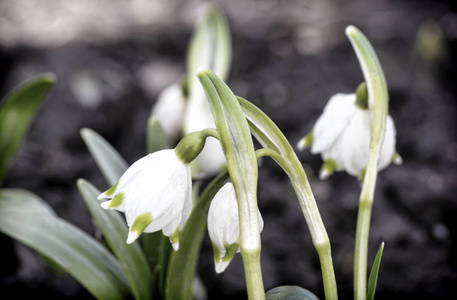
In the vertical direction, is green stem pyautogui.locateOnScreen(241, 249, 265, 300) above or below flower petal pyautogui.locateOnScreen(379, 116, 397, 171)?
below

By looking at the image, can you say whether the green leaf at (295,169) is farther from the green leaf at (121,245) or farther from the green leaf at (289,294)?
the green leaf at (121,245)

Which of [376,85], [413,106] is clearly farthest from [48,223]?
[413,106]

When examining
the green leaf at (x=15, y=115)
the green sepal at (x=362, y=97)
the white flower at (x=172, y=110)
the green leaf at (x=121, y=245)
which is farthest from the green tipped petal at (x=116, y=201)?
the green leaf at (x=15, y=115)

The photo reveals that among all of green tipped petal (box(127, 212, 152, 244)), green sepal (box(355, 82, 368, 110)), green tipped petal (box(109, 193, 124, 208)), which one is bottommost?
green tipped petal (box(127, 212, 152, 244))

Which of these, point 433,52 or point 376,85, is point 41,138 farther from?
point 433,52

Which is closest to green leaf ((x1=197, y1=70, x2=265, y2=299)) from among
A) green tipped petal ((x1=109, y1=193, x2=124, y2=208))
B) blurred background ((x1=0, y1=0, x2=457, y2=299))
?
green tipped petal ((x1=109, y1=193, x2=124, y2=208))

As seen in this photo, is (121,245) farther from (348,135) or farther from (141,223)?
(348,135)

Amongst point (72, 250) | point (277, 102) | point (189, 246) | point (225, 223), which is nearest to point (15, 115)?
point (72, 250)

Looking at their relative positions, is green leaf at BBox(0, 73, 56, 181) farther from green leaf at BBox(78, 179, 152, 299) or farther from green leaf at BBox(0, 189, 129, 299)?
green leaf at BBox(78, 179, 152, 299)
